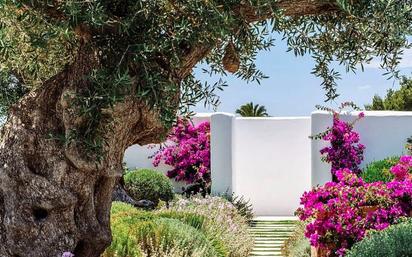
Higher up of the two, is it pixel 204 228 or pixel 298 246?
pixel 204 228

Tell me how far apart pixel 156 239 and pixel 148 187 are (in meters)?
8.90

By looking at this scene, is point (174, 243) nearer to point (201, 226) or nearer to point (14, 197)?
point (201, 226)

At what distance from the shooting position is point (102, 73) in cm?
411

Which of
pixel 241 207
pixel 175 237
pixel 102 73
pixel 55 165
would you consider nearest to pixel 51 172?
pixel 55 165

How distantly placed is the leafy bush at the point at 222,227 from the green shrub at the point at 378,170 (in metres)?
Answer: 3.02

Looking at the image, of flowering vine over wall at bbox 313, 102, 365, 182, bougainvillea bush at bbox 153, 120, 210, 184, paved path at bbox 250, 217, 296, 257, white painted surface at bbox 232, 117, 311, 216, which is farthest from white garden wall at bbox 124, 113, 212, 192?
A: flowering vine over wall at bbox 313, 102, 365, 182

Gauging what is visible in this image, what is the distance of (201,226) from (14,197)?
196 inches

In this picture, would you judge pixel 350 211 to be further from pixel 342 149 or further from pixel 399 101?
pixel 399 101

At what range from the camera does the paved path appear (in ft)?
39.8

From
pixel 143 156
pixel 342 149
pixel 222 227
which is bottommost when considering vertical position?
pixel 222 227

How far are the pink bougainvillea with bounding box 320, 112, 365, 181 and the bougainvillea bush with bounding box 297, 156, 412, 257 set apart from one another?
7.18m

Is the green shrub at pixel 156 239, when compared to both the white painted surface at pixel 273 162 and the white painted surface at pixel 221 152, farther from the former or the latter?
the white painted surface at pixel 273 162

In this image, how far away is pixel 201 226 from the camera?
9586mm

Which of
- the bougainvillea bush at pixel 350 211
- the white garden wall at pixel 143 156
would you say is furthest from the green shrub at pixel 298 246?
the white garden wall at pixel 143 156
